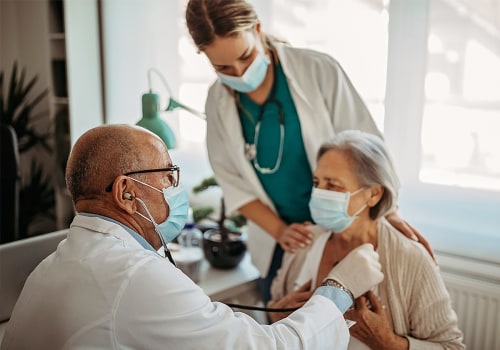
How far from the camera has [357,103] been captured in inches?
72.1

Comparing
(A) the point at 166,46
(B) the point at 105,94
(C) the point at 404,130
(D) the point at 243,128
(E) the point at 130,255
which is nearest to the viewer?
(E) the point at 130,255

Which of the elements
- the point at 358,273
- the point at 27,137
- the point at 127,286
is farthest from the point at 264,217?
the point at 27,137

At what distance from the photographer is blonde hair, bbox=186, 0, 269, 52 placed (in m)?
1.64

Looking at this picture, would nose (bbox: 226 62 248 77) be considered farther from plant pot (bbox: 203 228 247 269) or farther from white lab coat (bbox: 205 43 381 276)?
plant pot (bbox: 203 228 247 269)

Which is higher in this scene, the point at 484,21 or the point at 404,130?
the point at 484,21

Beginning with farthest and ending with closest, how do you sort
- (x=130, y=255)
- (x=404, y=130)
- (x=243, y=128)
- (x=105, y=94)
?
(x=105, y=94)
(x=404, y=130)
(x=243, y=128)
(x=130, y=255)

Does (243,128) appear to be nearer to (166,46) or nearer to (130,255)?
(130,255)

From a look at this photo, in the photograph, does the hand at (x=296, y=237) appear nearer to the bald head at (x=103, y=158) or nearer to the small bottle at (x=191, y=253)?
the small bottle at (x=191, y=253)

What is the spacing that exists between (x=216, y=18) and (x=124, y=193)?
0.72 meters

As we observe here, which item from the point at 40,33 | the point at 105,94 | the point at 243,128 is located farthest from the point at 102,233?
the point at 40,33

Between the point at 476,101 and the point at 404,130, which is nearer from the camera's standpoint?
the point at 476,101

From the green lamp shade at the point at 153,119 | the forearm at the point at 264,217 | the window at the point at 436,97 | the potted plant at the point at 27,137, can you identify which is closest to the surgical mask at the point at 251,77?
the green lamp shade at the point at 153,119

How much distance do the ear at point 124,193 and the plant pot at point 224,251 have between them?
1156 mm

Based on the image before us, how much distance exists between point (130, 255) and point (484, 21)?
1550 millimetres
